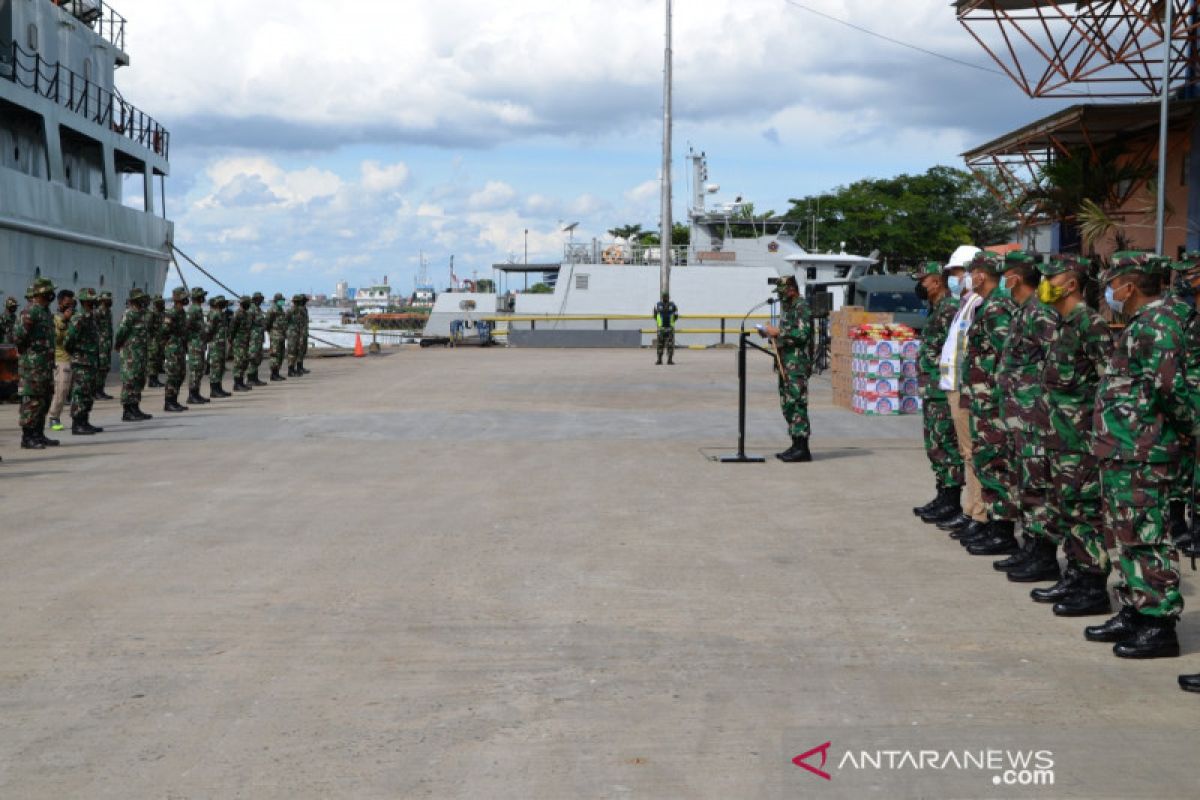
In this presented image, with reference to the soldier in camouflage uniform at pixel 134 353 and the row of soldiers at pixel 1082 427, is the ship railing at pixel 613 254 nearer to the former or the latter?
the soldier in camouflage uniform at pixel 134 353

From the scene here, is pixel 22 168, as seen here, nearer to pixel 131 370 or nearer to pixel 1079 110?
pixel 131 370

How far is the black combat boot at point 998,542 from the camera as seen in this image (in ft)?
27.1

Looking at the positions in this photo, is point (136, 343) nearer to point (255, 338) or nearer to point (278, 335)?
point (255, 338)

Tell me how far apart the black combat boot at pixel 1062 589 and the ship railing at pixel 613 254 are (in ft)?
149

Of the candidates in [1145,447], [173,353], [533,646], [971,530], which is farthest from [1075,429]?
[173,353]

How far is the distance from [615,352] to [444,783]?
36.5 m

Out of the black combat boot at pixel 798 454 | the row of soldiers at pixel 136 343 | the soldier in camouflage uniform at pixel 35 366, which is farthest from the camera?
the row of soldiers at pixel 136 343

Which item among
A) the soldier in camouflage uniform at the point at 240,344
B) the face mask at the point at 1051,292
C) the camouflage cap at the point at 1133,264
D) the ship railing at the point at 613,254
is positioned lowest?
the soldier in camouflage uniform at the point at 240,344

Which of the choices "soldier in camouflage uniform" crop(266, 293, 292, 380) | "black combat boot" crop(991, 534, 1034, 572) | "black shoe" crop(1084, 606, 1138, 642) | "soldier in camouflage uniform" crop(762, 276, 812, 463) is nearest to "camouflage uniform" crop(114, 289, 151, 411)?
"soldier in camouflage uniform" crop(266, 293, 292, 380)

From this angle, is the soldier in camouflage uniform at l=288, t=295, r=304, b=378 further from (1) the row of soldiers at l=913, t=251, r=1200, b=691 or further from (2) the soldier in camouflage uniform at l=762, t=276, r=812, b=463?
(1) the row of soldiers at l=913, t=251, r=1200, b=691

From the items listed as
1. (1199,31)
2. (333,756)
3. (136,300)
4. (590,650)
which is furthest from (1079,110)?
(333,756)

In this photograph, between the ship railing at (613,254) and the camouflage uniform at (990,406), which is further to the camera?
the ship railing at (613,254)

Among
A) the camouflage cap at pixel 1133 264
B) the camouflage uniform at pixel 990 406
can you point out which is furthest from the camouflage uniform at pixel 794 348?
the camouflage cap at pixel 1133 264

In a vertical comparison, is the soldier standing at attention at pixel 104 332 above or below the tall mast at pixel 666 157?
below
